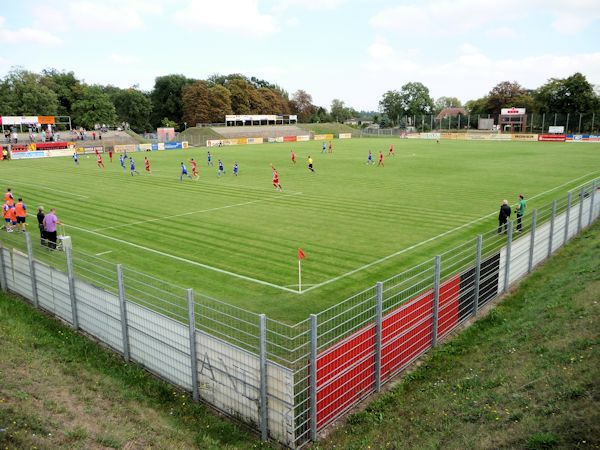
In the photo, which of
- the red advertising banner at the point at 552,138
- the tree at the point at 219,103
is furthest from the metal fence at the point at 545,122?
the tree at the point at 219,103

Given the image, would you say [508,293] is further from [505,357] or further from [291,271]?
[291,271]

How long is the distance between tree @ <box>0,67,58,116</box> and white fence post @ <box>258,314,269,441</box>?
11023 cm

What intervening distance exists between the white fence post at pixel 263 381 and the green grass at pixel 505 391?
3.17 feet

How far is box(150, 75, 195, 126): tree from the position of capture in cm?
13888

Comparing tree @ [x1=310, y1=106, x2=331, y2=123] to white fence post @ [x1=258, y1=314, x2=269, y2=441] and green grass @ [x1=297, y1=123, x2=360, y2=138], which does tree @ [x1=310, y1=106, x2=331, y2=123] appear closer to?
green grass @ [x1=297, y1=123, x2=360, y2=138]

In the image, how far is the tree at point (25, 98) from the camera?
100 metres

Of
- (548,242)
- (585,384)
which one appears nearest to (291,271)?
(548,242)

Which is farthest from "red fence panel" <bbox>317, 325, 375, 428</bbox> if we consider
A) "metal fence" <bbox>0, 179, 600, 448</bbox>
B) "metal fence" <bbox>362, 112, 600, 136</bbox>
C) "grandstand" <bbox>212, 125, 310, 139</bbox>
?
"metal fence" <bbox>362, 112, 600, 136</bbox>

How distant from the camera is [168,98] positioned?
13938 cm

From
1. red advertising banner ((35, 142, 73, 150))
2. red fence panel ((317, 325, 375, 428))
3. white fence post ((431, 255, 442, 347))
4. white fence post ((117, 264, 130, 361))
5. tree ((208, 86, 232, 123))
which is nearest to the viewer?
red fence panel ((317, 325, 375, 428))

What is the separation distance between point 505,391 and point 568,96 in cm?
13026

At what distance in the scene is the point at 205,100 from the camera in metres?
130

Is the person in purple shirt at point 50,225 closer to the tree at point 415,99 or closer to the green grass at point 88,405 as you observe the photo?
the green grass at point 88,405

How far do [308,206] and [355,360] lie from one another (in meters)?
20.5
